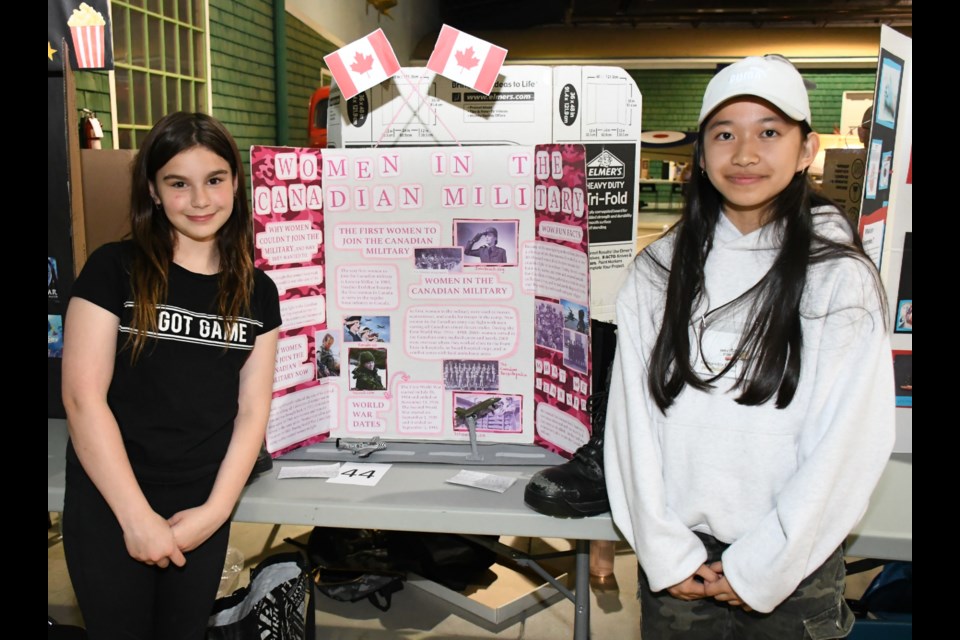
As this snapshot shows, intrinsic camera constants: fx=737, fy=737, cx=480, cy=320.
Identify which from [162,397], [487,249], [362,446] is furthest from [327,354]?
[162,397]

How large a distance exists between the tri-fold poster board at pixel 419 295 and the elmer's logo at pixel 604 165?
0.69 metres

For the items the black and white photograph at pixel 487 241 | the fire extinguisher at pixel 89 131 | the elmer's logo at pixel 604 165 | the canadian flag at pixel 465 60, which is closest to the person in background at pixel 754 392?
the black and white photograph at pixel 487 241

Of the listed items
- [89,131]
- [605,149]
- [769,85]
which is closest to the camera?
[769,85]

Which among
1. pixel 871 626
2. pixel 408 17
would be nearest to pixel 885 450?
pixel 871 626

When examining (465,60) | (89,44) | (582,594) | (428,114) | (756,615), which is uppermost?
(89,44)

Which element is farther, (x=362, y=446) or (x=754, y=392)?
(x=362, y=446)

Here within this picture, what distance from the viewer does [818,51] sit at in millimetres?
11531

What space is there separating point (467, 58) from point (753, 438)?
121cm

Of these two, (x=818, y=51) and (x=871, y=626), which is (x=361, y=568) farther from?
(x=818, y=51)

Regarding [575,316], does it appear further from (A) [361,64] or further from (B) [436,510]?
(A) [361,64]

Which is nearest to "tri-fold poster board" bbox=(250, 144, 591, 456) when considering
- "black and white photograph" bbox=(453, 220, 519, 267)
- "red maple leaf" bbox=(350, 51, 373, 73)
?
"black and white photograph" bbox=(453, 220, 519, 267)

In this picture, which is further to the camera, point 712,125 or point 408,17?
point 408,17

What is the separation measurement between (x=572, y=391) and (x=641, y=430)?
19.7 inches

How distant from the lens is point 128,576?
1.39m
